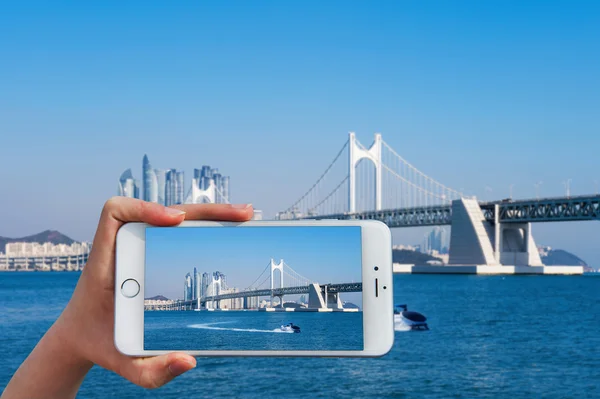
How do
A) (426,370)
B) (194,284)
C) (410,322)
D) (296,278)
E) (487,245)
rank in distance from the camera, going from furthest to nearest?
(487,245) → (410,322) → (426,370) → (296,278) → (194,284)

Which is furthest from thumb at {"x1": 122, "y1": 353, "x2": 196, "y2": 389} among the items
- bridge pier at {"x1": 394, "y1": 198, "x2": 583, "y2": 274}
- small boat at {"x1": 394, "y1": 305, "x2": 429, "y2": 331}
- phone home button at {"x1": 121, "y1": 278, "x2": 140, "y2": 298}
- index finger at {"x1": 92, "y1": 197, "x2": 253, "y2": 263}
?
bridge pier at {"x1": 394, "y1": 198, "x2": 583, "y2": 274}

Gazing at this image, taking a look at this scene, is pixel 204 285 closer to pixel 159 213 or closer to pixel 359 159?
pixel 159 213

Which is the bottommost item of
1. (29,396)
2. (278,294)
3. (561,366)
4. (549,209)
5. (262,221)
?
(561,366)

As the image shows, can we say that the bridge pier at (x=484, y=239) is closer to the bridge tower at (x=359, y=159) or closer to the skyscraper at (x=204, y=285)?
the bridge tower at (x=359, y=159)

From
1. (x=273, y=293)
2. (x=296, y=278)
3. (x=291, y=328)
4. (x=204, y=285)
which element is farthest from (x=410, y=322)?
(x=291, y=328)

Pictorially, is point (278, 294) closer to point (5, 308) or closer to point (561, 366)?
point (561, 366)

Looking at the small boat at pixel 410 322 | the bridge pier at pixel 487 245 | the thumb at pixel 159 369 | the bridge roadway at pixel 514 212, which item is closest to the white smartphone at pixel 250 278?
the thumb at pixel 159 369

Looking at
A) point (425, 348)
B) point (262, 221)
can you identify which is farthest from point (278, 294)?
point (425, 348)
